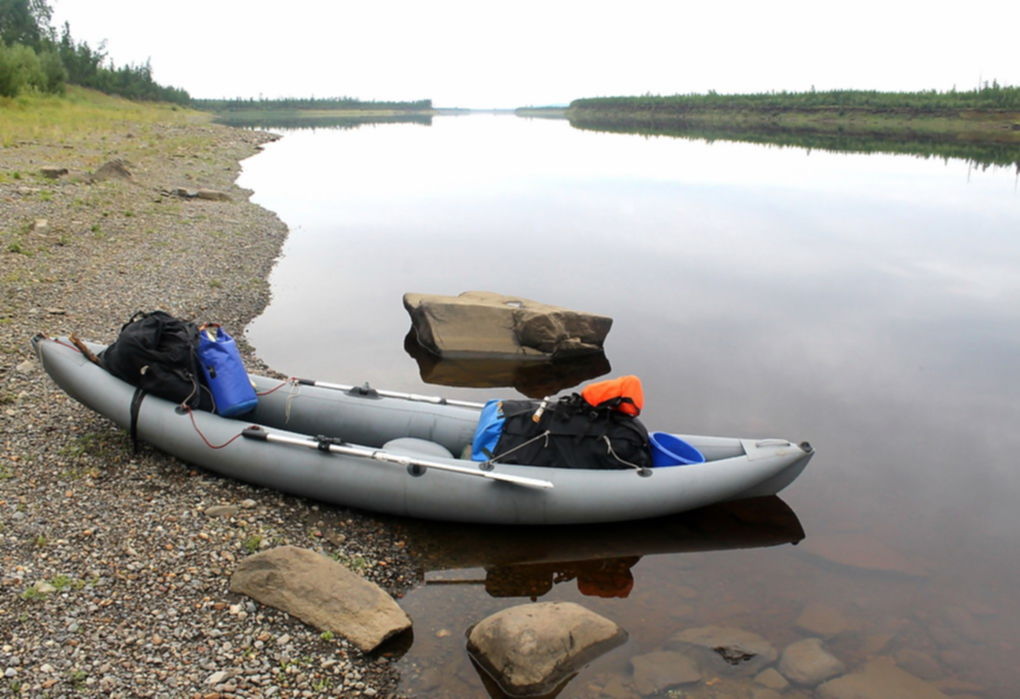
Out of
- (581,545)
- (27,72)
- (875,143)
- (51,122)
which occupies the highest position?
(27,72)

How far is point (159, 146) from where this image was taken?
2709 centimetres

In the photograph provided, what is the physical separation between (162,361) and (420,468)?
2.29 meters

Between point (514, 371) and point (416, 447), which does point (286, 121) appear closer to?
point (514, 371)

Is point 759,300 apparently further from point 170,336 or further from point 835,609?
point 170,336

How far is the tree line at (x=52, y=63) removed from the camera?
114 feet

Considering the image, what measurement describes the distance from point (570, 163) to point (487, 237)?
1917 centimetres

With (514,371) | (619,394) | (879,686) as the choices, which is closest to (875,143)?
(514,371)

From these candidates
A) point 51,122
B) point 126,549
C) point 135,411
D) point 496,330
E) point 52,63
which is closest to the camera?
point 126,549

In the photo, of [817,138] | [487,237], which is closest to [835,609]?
[487,237]

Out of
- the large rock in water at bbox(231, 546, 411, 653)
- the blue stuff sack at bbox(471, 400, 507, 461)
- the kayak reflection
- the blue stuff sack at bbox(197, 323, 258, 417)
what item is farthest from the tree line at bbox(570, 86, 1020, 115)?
the large rock in water at bbox(231, 546, 411, 653)

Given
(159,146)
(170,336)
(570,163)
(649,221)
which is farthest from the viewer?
(570,163)

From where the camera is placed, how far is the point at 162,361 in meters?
6.21

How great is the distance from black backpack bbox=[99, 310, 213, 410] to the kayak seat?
5.10 ft

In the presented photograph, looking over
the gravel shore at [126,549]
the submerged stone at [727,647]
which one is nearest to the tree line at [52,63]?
the gravel shore at [126,549]
